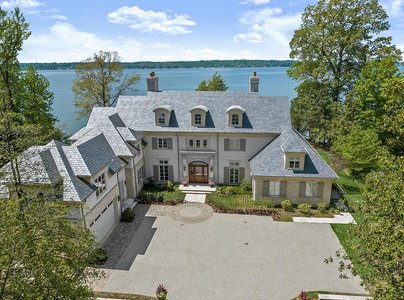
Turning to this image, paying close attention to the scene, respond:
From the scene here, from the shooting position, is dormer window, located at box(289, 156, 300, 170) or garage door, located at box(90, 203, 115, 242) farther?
dormer window, located at box(289, 156, 300, 170)

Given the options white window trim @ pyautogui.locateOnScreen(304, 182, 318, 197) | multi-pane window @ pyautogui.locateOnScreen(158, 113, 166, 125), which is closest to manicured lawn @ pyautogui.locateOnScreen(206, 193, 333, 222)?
white window trim @ pyautogui.locateOnScreen(304, 182, 318, 197)

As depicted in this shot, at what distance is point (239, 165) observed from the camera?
3077 cm

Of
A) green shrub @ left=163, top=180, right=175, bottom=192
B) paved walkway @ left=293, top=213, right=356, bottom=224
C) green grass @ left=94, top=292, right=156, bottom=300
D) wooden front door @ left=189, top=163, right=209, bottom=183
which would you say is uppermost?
wooden front door @ left=189, top=163, right=209, bottom=183

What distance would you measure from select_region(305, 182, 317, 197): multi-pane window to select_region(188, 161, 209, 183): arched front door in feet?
33.1

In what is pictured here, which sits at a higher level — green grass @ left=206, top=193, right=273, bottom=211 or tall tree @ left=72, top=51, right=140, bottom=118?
tall tree @ left=72, top=51, right=140, bottom=118

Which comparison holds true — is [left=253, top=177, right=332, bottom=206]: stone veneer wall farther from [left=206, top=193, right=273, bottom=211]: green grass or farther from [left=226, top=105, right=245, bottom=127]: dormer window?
[left=226, top=105, right=245, bottom=127]: dormer window

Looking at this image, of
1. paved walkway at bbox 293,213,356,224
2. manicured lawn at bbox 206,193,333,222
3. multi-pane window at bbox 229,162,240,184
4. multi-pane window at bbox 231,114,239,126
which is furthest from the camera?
multi-pane window at bbox 229,162,240,184

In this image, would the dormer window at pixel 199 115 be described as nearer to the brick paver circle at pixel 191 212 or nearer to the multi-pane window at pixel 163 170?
the multi-pane window at pixel 163 170

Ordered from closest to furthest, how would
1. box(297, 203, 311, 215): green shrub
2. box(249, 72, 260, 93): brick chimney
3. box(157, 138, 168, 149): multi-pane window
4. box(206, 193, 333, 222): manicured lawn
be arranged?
box(206, 193, 333, 222): manicured lawn < box(297, 203, 311, 215): green shrub < box(157, 138, 168, 149): multi-pane window < box(249, 72, 260, 93): brick chimney

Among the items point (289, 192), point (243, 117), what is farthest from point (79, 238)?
point (243, 117)

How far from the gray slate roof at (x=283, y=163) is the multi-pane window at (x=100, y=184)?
12426 millimetres

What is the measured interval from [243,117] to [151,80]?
11.7 m

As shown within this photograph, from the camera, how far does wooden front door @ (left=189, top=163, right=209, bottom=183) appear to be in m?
31.5

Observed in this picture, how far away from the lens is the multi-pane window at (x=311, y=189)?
26.4m
